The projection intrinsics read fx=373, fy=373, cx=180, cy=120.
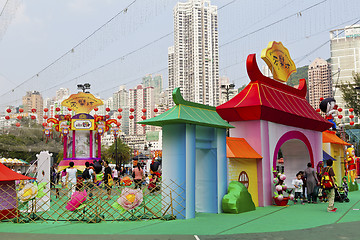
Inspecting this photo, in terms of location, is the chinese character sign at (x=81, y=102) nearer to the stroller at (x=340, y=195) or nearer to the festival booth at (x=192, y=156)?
the festival booth at (x=192, y=156)

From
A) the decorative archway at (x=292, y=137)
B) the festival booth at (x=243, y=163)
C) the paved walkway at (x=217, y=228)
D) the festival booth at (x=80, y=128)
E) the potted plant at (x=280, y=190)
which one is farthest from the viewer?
the festival booth at (x=80, y=128)

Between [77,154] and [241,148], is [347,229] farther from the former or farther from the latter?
[77,154]

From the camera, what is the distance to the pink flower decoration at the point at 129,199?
28.5 feet

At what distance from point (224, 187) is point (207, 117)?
204cm

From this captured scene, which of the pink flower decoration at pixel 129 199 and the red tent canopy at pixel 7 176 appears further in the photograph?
the red tent canopy at pixel 7 176

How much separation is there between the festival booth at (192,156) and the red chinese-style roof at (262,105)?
1.63 metres

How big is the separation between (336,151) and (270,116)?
836cm

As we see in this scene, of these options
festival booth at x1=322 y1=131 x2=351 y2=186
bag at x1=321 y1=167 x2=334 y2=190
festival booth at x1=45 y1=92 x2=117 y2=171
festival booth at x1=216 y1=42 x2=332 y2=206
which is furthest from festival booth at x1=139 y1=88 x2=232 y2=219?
festival booth at x1=45 y1=92 x2=117 y2=171

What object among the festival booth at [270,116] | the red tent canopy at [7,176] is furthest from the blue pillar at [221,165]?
the red tent canopy at [7,176]

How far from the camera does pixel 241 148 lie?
1150 cm

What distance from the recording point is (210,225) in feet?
26.7

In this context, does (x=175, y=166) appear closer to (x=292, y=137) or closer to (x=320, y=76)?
(x=292, y=137)

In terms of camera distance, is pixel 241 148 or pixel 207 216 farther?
pixel 241 148

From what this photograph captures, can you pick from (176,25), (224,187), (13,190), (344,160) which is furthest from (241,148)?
(176,25)
